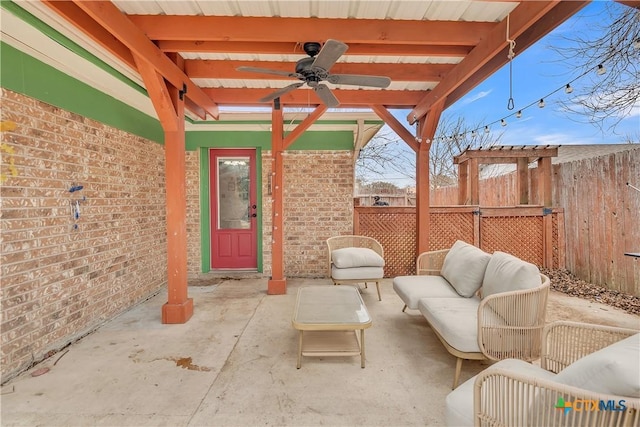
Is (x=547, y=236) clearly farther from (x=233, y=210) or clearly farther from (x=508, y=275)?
(x=233, y=210)

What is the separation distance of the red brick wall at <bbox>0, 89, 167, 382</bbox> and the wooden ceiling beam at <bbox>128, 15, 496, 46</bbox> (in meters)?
1.30

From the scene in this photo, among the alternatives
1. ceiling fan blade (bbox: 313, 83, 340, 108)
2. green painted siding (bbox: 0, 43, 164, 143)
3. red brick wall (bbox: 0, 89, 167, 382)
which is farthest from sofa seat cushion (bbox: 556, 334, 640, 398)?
green painted siding (bbox: 0, 43, 164, 143)

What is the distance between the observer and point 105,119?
3322mm

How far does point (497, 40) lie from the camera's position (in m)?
2.46

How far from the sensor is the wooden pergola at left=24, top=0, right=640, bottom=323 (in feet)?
7.63

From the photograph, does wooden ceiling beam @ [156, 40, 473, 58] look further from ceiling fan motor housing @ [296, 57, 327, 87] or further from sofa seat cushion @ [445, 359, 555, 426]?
sofa seat cushion @ [445, 359, 555, 426]

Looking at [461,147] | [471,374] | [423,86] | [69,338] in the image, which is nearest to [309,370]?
[471,374]

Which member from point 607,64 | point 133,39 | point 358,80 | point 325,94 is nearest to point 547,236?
point 607,64

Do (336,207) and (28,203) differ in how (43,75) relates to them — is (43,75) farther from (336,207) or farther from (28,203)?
(336,207)

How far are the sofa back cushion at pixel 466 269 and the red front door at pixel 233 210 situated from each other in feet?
11.4

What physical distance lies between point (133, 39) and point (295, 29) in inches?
52.3

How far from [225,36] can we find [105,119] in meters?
1.86

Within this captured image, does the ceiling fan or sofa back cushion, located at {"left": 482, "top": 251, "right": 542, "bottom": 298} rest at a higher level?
the ceiling fan

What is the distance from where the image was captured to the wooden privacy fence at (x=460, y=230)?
16.9 feet
